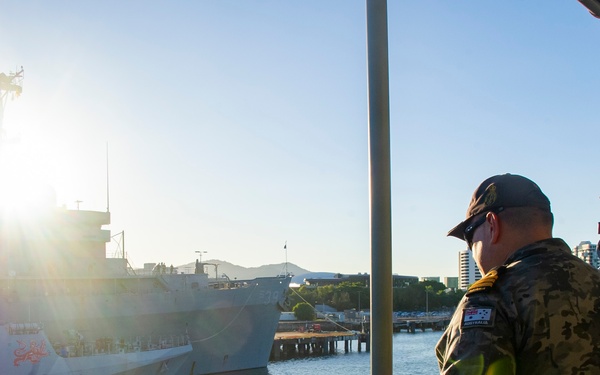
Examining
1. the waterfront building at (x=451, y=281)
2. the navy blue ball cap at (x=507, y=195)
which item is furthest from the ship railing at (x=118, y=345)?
the waterfront building at (x=451, y=281)

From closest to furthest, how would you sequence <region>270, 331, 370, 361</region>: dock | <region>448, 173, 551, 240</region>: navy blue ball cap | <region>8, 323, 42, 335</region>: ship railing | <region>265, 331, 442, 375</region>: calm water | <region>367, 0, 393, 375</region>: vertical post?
<region>448, 173, 551, 240</region>: navy blue ball cap < <region>367, 0, 393, 375</region>: vertical post < <region>8, 323, 42, 335</region>: ship railing < <region>265, 331, 442, 375</region>: calm water < <region>270, 331, 370, 361</region>: dock

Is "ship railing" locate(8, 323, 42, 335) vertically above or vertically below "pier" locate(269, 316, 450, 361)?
above

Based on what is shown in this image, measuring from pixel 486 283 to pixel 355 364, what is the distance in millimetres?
45059

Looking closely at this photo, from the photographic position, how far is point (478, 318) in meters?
1.80

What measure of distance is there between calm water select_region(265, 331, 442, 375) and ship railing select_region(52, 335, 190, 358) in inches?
264

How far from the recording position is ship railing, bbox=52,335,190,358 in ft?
80.2

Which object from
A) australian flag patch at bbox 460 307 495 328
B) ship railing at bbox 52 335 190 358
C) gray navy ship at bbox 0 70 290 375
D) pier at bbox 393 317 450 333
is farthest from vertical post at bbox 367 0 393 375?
pier at bbox 393 317 450 333

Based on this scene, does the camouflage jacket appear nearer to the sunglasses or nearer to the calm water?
the sunglasses

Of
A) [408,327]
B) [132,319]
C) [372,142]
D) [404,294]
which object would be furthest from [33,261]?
[404,294]

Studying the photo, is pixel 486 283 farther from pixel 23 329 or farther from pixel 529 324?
pixel 23 329

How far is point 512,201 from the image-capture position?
6.67ft

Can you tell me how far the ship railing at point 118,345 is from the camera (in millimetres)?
24438

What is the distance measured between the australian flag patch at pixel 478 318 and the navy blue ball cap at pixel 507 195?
0.35 m

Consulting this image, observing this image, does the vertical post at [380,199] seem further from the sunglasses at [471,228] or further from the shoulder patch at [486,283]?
the shoulder patch at [486,283]
